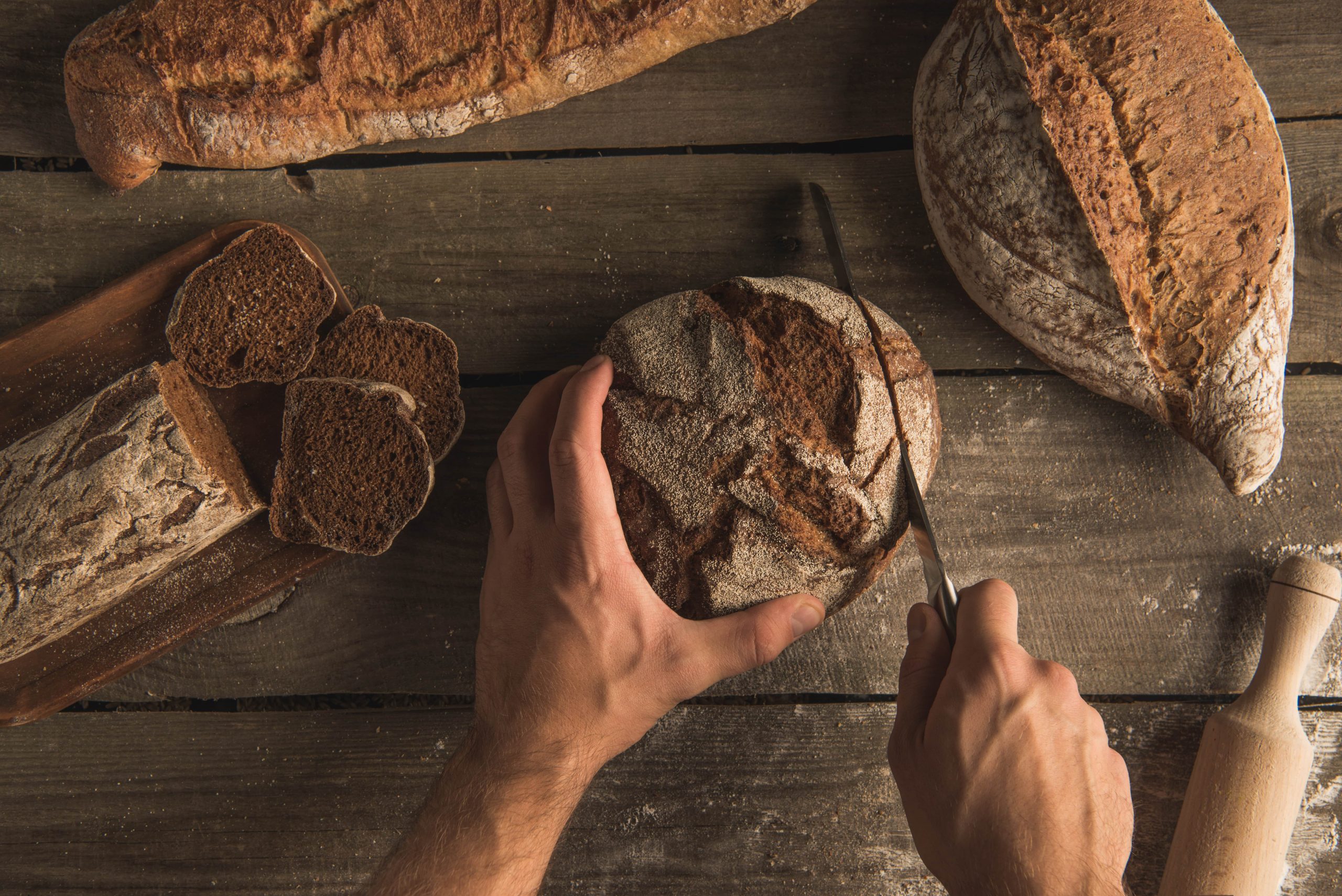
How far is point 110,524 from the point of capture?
1375 mm

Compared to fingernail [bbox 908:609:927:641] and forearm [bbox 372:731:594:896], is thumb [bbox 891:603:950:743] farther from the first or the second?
forearm [bbox 372:731:594:896]

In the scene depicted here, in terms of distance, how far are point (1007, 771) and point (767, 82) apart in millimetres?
1461

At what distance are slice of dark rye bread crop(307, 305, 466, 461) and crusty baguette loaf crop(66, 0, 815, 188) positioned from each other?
396 mm

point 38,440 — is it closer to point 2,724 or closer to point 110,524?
point 110,524

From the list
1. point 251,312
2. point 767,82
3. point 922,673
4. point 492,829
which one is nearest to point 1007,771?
point 922,673

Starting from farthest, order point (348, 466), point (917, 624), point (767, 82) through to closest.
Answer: point (767, 82) → point (348, 466) → point (917, 624)

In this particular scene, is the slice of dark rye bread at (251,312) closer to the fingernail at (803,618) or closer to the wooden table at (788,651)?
the wooden table at (788,651)

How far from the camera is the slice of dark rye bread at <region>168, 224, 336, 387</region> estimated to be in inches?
60.0

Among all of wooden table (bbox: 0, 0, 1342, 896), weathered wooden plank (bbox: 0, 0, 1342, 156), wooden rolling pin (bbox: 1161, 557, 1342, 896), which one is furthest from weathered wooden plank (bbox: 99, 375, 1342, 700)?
weathered wooden plank (bbox: 0, 0, 1342, 156)

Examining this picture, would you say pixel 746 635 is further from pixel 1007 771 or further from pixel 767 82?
pixel 767 82

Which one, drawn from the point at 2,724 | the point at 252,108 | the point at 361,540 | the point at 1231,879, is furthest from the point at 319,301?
the point at 1231,879

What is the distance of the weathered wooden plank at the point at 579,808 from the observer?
1.68m

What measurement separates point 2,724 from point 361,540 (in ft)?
3.05

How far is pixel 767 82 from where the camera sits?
1651 millimetres
